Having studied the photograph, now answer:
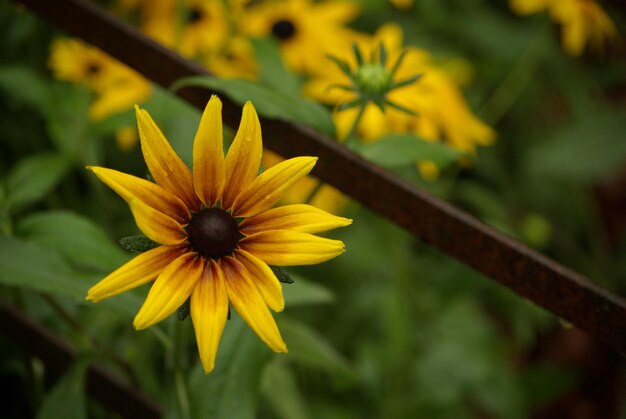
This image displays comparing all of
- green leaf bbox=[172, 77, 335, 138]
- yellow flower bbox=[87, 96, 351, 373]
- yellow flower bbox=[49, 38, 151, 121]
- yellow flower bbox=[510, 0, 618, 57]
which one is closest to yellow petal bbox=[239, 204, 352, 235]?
yellow flower bbox=[87, 96, 351, 373]

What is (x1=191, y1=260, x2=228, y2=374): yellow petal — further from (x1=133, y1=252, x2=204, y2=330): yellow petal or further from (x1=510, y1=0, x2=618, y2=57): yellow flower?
(x1=510, y1=0, x2=618, y2=57): yellow flower

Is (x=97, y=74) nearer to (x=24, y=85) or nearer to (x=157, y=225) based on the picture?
(x=24, y=85)

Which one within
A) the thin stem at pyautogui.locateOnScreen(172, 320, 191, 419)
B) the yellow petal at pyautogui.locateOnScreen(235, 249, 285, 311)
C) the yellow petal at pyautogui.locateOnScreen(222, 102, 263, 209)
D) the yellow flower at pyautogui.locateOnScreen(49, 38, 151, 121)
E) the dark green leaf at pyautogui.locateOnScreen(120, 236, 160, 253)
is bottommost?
the yellow flower at pyautogui.locateOnScreen(49, 38, 151, 121)

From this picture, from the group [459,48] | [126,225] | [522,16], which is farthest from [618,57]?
[126,225]

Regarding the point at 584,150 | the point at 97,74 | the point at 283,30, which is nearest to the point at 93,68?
the point at 97,74

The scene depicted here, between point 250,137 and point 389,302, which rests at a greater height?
point 250,137

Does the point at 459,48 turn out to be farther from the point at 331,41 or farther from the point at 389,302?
the point at 389,302
